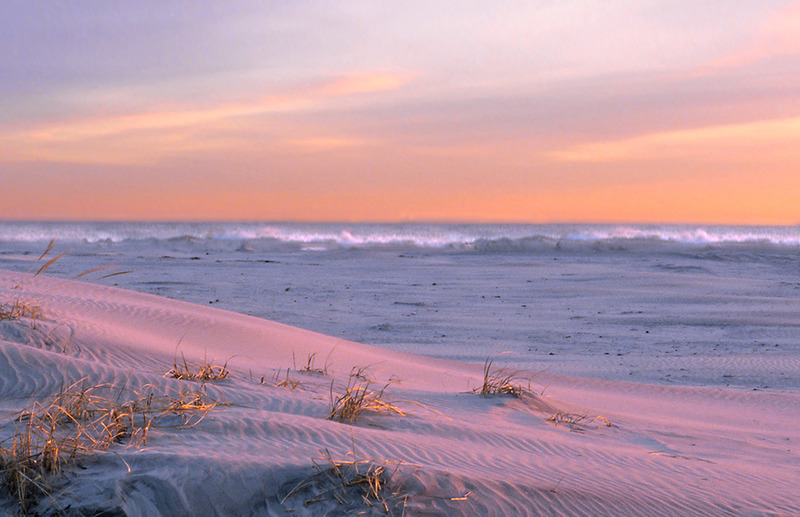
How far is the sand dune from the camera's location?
2.22 meters

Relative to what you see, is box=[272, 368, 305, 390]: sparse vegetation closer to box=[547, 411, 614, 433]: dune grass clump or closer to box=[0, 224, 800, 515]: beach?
box=[0, 224, 800, 515]: beach

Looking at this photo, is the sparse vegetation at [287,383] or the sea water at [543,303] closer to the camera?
the sparse vegetation at [287,383]

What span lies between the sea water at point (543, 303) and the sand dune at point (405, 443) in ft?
6.56

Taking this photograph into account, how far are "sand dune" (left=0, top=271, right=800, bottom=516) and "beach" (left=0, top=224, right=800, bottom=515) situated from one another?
0.01 metres

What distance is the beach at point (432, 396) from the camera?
7.52 ft

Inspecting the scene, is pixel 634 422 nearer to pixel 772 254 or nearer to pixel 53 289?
pixel 53 289

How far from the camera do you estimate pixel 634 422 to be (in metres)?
4.59

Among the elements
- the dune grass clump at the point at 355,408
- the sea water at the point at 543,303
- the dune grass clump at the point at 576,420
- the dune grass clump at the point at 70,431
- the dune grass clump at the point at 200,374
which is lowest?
the sea water at the point at 543,303

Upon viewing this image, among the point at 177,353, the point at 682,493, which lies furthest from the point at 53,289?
the point at 682,493

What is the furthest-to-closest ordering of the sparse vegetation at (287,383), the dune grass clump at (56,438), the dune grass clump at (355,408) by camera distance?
the sparse vegetation at (287,383), the dune grass clump at (355,408), the dune grass clump at (56,438)

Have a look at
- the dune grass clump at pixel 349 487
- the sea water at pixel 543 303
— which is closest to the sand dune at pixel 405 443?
the dune grass clump at pixel 349 487

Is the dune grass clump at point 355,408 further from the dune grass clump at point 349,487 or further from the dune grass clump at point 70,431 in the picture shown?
the dune grass clump at point 349,487

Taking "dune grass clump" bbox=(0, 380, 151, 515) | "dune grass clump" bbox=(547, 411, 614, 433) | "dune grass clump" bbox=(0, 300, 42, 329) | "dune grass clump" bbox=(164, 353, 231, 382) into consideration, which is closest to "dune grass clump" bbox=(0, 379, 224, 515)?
"dune grass clump" bbox=(0, 380, 151, 515)

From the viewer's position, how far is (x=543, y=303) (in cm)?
1328
